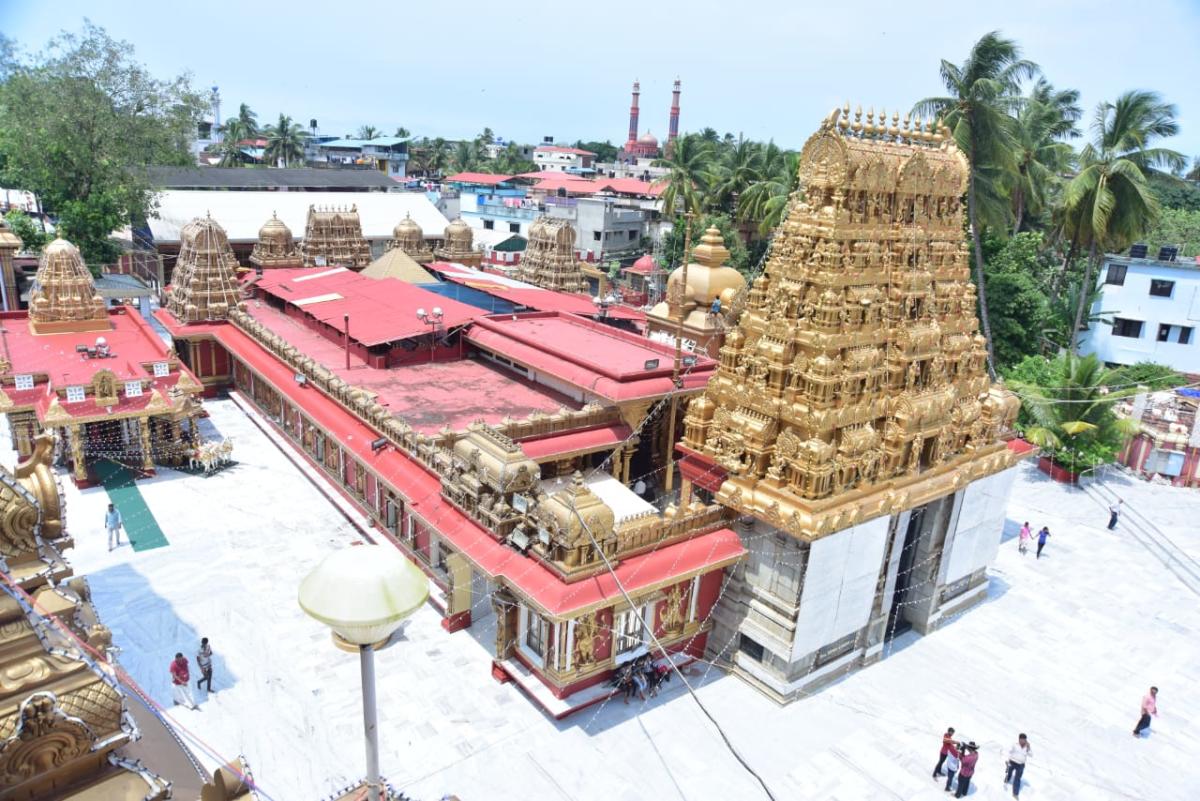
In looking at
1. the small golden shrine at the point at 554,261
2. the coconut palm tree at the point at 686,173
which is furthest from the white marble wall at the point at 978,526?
the coconut palm tree at the point at 686,173

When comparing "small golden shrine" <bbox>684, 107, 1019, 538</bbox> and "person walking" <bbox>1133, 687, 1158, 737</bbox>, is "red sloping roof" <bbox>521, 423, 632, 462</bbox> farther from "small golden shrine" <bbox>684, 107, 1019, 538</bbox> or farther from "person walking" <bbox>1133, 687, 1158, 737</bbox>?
"person walking" <bbox>1133, 687, 1158, 737</bbox>

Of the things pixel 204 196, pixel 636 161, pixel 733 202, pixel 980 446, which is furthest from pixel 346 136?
pixel 980 446

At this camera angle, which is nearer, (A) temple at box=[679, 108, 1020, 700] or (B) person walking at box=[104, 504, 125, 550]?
(A) temple at box=[679, 108, 1020, 700]

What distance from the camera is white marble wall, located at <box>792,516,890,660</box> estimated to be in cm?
1520

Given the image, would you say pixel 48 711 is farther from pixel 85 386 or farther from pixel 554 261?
pixel 554 261

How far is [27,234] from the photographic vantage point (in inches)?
1672

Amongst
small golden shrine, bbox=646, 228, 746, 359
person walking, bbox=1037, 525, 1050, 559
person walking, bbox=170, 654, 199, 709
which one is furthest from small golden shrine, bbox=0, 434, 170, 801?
person walking, bbox=1037, 525, 1050, 559

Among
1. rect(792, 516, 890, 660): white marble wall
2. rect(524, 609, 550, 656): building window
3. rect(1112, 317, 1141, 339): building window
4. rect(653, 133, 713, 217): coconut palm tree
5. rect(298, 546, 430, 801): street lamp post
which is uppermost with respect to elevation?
rect(653, 133, 713, 217): coconut palm tree

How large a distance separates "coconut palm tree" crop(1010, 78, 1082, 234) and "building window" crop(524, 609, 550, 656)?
30459 mm

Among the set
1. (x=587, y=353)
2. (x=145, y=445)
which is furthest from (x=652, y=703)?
(x=145, y=445)

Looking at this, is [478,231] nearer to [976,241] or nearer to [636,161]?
[976,241]

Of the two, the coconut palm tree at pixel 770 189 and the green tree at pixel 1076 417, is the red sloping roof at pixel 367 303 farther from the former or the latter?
the green tree at pixel 1076 417

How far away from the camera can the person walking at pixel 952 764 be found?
13523 millimetres

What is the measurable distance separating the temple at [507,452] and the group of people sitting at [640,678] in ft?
0.77
